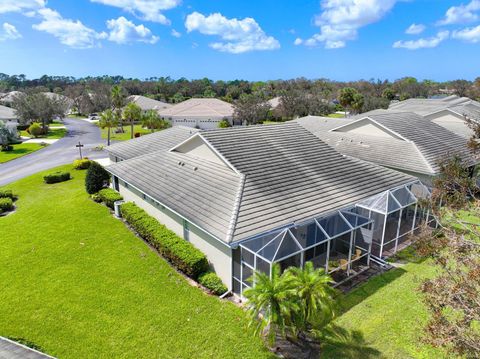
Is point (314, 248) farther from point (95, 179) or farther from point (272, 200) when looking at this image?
point (95, 179)

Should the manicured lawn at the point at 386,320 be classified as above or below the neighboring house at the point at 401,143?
below

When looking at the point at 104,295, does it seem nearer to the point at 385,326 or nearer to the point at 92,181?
the point at 385,326

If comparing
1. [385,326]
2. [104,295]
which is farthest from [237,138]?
[385,326]

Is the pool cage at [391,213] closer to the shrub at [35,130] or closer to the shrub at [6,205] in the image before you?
the shrub at [6,205]

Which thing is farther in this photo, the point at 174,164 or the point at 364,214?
the point at 174,164

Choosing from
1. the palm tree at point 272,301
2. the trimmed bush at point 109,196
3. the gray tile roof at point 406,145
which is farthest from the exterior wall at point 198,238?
the gray tile roof at point 406,145

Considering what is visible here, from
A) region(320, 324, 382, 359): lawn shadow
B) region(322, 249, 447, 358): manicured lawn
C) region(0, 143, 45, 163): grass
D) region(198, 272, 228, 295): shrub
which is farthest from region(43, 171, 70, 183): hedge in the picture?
region(320, 324, 382, 359): lawn shadow
